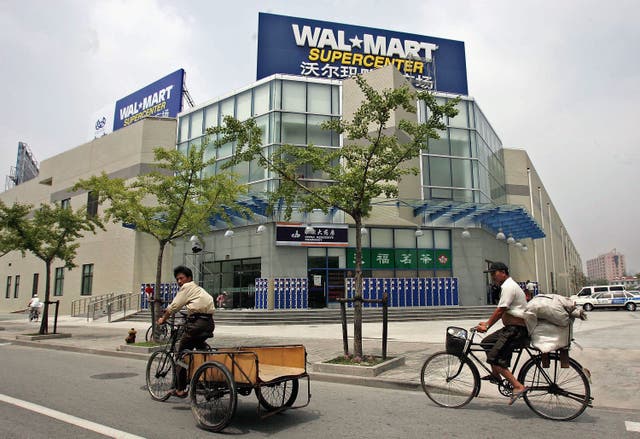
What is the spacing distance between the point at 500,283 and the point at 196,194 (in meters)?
10.7

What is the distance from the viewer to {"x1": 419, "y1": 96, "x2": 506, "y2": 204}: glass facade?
28.1m

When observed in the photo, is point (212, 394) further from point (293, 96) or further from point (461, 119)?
point (461, 119)

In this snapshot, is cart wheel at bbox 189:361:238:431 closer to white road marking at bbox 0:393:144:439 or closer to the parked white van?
white road marking at bbox 0:393:144:439

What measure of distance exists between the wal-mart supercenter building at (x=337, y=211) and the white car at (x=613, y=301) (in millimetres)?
6525

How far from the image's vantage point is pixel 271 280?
82.6ft

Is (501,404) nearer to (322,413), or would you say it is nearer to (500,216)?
(322,413)

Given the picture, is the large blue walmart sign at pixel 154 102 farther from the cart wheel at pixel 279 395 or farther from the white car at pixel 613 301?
the white car at pixel 613 301

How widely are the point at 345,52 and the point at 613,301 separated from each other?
25.6 meters

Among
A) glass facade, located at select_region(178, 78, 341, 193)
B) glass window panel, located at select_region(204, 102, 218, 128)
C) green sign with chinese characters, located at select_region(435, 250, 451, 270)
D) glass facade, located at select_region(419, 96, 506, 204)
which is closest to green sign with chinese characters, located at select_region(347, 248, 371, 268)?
green sign with chinese characters, located at select_region(435, 250, 451, 270)

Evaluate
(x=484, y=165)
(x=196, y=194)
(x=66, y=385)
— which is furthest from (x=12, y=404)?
(x=484, y=165)

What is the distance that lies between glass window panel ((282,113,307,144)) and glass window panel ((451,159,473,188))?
9.39 m

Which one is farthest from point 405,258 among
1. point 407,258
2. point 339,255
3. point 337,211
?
point 337,211

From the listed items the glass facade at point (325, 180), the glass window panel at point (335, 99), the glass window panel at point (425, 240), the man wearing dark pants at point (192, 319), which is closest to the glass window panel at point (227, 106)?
the glass facade at point (325, 180)

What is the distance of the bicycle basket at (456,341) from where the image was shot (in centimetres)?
617
